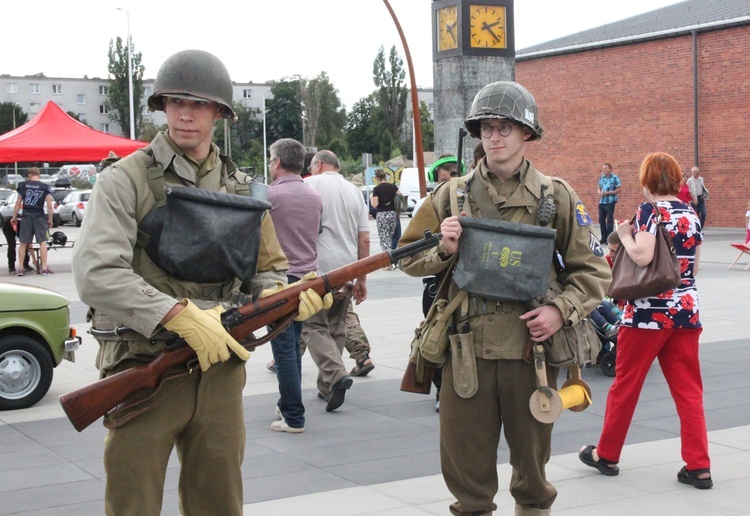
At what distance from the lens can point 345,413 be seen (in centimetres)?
750

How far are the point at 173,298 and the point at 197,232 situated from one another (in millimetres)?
253

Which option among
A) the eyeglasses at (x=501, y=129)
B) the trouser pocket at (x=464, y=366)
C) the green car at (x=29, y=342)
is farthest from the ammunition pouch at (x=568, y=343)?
the green car at (x=29, y=342)

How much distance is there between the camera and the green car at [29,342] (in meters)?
7.82

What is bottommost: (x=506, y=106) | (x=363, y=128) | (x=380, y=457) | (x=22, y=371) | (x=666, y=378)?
(x=380, y=457)

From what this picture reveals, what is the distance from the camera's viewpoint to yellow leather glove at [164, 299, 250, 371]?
3.14 metres

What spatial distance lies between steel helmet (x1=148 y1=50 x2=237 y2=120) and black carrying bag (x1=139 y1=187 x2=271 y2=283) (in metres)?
0.36

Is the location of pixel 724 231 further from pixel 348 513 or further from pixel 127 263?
pixel 127 263

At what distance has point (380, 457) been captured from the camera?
20.4 ft

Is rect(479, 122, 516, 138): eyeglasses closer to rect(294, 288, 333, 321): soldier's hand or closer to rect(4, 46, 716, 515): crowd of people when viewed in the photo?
rect(4, 46, 716, 515): crowd of people

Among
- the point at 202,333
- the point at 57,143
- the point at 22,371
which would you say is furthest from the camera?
the point at 57,143

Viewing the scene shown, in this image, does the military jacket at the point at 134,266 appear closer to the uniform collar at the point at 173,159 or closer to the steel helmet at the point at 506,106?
the uniform collar at the point at 173,159

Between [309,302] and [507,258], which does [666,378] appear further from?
[309,302]

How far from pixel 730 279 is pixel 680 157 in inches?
618

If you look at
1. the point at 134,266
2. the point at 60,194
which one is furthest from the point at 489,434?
the point at 60,194
